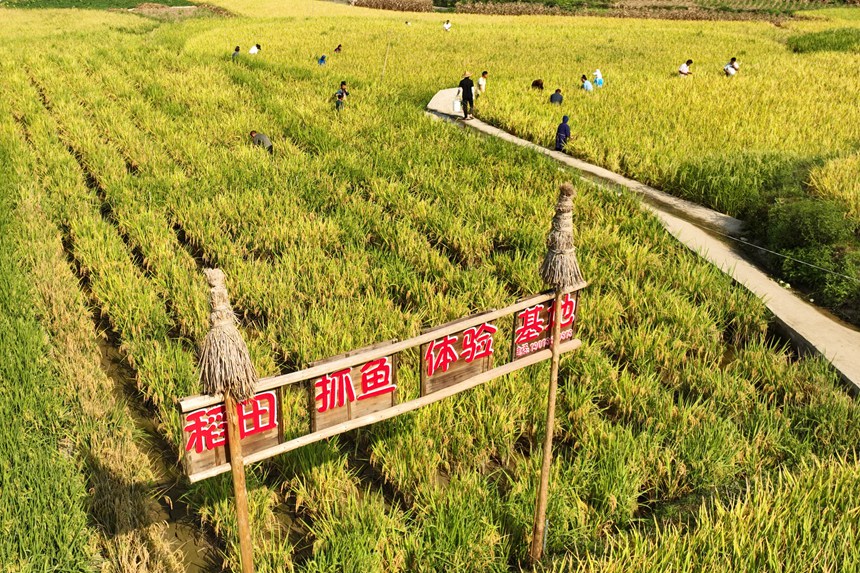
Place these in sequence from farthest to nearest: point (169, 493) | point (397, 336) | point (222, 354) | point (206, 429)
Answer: point (397, 336) → point (169, 493) → point (206, 429) → point (222, 354)

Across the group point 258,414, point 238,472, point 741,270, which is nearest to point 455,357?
point 258,414

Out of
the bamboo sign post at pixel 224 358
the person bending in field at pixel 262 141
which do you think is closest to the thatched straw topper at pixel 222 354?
the bamboo sign post at pixel 224 358

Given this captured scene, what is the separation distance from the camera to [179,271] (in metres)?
6.27

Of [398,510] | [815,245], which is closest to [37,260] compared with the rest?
[398,510]

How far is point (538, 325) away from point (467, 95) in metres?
9.86

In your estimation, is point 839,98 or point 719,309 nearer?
point 719,309

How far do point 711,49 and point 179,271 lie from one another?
69.0ft

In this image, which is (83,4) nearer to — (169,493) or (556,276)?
(169,493)

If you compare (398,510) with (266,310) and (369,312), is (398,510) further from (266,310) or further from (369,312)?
(266,310)

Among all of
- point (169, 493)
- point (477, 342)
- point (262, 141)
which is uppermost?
point (262, 141)

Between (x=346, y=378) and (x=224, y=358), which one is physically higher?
(x=224, y=358)

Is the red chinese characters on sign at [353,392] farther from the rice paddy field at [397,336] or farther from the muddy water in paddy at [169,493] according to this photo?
the muddy water in paddy at [169,493]

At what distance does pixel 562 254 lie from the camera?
3223 mm

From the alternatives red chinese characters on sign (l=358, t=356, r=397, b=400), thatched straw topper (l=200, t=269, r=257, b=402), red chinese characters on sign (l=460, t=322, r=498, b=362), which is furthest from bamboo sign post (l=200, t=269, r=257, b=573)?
red chinese characters on sign (l=460, t=322, r=498, b=362)
